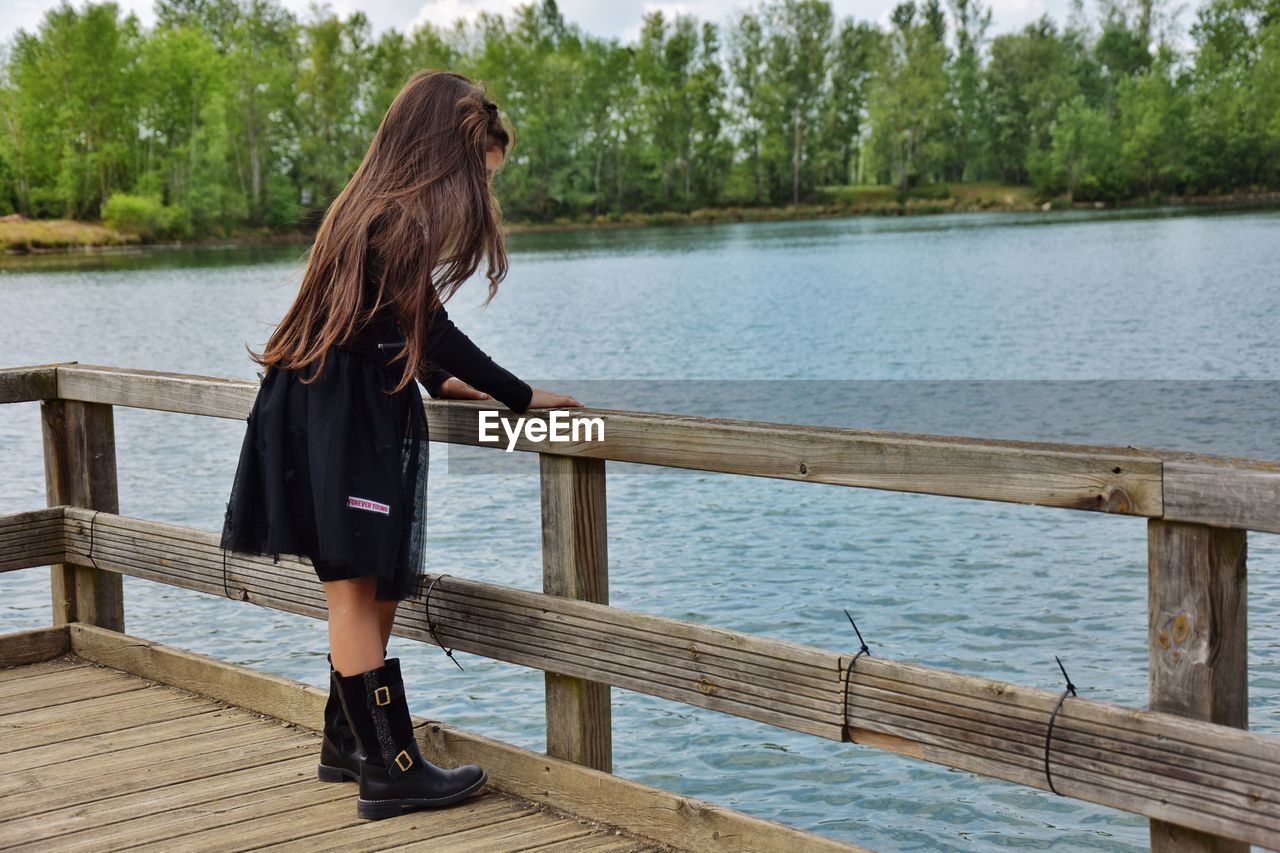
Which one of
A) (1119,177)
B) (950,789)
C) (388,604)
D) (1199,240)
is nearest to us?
(388,604)

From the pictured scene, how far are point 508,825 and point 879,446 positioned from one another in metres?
1.18

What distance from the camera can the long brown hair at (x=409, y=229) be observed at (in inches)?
114

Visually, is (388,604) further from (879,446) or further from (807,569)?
(807,569)

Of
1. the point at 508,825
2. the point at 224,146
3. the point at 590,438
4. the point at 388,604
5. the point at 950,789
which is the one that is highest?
the point at 224,146

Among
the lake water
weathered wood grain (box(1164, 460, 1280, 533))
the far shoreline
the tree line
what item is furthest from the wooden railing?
the tree line

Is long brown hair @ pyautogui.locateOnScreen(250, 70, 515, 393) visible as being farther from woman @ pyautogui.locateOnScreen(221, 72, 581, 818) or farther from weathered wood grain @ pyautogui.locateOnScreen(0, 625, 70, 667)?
weathered wood grain @ pyautogui.locateOnScreen(0, 625, 70, 667)

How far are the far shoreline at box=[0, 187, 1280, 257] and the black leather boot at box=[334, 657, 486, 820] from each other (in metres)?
75.8

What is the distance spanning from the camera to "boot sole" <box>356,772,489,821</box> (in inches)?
120

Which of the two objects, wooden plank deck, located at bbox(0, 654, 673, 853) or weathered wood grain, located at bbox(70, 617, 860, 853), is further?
wooden plank deck, located at bbox(0, 654, 673, 853)

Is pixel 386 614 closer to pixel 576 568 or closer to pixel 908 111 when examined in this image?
pixel 576 568

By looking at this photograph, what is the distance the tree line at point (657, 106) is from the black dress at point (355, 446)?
278 feet

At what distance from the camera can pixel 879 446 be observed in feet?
8.30

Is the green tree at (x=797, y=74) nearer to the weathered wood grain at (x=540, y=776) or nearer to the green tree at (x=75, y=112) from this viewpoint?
the green tree at (x=75, y=112)

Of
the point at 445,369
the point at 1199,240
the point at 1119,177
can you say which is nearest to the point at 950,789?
the point at 445,369
